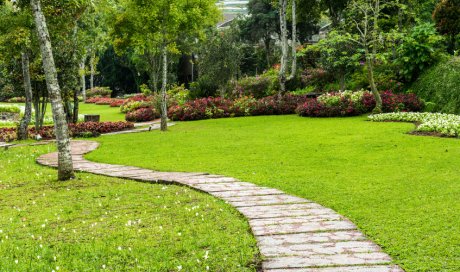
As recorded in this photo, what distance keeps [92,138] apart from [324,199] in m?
12.5

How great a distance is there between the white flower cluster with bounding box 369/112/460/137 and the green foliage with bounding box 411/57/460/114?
6.03ft

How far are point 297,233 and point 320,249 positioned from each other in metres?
0.52

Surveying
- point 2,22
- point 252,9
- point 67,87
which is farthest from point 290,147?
point 252,9

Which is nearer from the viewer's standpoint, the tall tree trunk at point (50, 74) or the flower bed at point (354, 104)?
the tall tree trunk at point (50, 74)

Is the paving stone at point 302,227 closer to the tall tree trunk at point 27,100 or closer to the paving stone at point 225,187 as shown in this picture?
the paving stone at point 225,187

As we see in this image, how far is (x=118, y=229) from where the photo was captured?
5.54 meters

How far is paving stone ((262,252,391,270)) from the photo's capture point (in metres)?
4.12

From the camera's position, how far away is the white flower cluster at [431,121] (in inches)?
494

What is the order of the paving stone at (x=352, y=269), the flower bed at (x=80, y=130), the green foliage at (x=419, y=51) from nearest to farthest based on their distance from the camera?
the paving stone at (x=352, y=269) → the flower bed at (x=80, y=130) → the green foliage at (x=419, y=51)

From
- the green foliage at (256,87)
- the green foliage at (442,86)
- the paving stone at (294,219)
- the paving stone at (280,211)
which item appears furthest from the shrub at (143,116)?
the paving stone at (294,219)

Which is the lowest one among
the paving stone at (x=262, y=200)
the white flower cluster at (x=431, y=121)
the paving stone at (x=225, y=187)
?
the paving stone at (x=225, y=187)

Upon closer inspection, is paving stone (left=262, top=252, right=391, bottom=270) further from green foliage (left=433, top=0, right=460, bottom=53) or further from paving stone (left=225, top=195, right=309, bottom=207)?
green foliage (left=433, top=0, right=460, bottom=53)

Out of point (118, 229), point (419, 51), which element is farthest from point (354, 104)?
point (118, 229)

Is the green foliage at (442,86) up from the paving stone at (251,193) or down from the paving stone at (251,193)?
up
